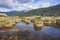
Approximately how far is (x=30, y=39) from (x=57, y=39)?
2708mm

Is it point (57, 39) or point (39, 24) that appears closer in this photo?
point (57, 39)

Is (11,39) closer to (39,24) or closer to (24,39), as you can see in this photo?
(24,39)

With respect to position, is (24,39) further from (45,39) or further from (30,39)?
(45,39)

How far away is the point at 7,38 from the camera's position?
16266mm

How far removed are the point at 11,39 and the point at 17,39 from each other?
0.62m

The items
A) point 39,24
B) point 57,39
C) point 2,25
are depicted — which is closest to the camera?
point 57,39

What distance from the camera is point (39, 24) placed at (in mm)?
27391

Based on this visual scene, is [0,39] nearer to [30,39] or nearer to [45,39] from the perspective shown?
[30,39]

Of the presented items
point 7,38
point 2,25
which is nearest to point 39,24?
point 2,25

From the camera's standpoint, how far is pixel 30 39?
15.5m

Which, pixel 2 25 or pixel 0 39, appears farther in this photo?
pixel 2 25

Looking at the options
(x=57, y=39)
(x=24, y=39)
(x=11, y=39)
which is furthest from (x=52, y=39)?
(x=11, y=39)

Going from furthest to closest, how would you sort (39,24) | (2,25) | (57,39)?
(39,24) → (2,25) → (57,39)

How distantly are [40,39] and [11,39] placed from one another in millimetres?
2967
